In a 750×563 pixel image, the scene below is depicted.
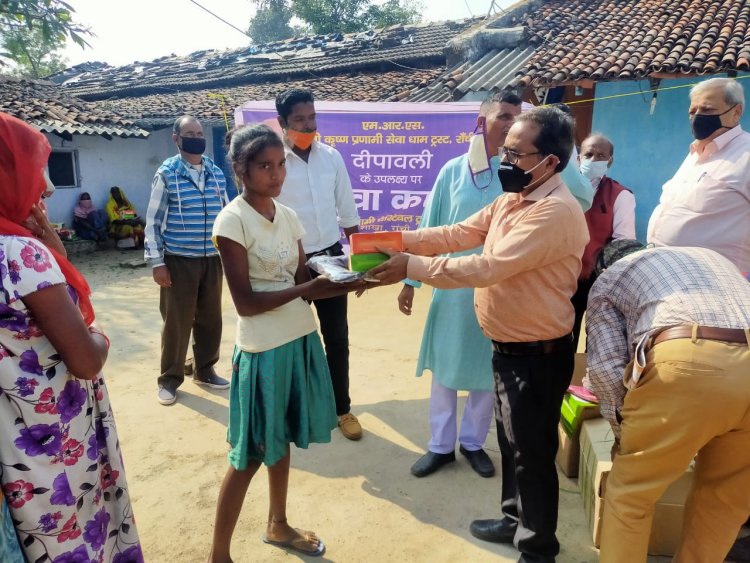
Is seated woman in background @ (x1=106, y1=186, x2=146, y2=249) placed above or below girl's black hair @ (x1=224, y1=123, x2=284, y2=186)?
below

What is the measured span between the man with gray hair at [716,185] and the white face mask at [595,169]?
0.74 meters

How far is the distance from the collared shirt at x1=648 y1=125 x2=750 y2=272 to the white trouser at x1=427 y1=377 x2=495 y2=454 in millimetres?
1292

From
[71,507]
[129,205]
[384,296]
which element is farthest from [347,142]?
[129,205]

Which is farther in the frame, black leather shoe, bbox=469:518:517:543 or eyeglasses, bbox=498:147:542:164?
black leather shoe, bbox=469:518:517:543

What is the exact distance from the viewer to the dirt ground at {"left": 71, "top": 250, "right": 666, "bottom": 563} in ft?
7.81

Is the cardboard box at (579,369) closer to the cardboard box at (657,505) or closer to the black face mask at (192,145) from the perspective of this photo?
the cardboard box at (657,505)

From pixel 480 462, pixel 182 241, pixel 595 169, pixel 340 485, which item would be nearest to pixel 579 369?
pixel 480 462

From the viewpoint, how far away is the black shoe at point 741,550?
7.20ft

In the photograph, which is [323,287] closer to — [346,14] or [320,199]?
[320,199]

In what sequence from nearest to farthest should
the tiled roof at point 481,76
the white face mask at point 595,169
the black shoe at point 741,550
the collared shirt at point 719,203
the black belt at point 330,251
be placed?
1. the black shoe at point 741,550
2. the collared shirt at point 719,203
3. the black belt at point 330,251
4. the white face mask at point 595,169
5. the tiled roof at point 481,76

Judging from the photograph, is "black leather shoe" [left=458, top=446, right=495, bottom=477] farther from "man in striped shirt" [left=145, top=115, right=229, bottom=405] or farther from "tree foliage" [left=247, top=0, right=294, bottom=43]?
"tree foliage" [left=247, top=0, right=294, bottom=43]

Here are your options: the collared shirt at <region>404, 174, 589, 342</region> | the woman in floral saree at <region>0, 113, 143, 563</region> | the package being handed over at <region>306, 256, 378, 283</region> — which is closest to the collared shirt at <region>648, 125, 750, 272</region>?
the collared shirt at <region>404, 174, 589, 342</region>

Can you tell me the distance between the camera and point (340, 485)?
9.29 ft

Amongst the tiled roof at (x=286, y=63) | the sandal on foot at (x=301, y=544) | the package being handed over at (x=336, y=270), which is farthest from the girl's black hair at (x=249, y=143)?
the tiled roof at (x=286, y=63)
